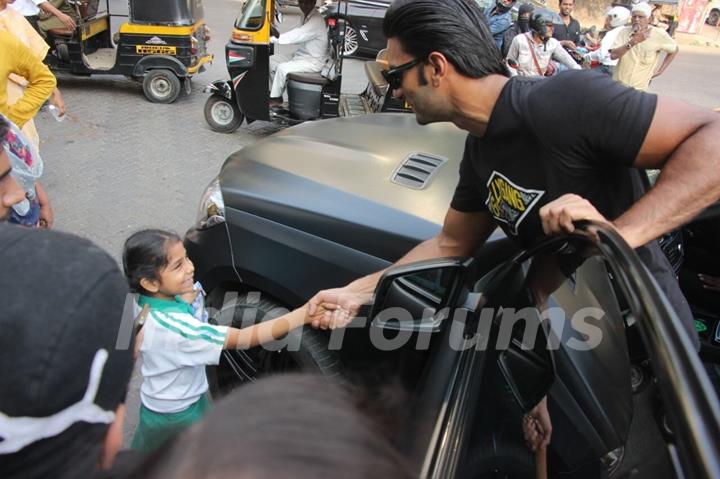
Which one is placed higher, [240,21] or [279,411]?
[279,411]

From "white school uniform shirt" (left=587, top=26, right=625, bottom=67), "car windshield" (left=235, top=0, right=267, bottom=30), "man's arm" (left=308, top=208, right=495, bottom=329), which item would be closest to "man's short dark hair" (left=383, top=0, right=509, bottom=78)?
"man's arm" (left=308, top=208, right=495, bottom=329)

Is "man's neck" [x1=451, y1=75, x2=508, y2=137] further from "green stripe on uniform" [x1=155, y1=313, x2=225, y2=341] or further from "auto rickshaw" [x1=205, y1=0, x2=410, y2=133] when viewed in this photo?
"auto rickshaw" [x1=205, y1=0, x2=410, y2=133]

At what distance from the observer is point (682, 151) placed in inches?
58.2

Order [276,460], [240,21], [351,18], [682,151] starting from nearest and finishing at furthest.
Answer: [276,460], [682,151], [240,21], [351,18]

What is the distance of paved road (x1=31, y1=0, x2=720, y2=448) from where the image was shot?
182 inches

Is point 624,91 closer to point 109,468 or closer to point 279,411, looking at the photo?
point 279,411

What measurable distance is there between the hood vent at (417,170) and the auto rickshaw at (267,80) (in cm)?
365

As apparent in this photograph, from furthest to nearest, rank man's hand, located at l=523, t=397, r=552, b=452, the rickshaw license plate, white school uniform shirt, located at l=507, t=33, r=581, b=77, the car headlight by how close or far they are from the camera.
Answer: the rickshaw license plate
white school uniform shirt, located at l=507, t=33, r=581, b=77
the car headlight
man's hand, located at l=523, t=397, r=552, b=452

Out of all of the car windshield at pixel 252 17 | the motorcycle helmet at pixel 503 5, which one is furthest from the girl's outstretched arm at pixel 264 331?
the motorcycle helmet at pixel 503 5

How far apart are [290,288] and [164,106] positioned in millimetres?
6085

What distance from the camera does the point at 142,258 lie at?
183 cm

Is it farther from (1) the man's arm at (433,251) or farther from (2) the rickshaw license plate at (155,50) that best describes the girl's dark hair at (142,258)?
(2) the rickshaw license plate at (155,50)

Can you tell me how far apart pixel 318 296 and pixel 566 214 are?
37.8 inches

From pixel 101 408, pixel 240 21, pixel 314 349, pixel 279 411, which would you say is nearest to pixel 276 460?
pixel 279 411
